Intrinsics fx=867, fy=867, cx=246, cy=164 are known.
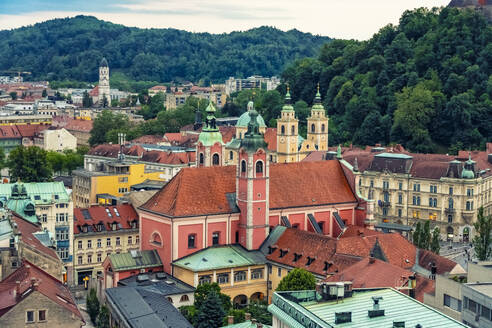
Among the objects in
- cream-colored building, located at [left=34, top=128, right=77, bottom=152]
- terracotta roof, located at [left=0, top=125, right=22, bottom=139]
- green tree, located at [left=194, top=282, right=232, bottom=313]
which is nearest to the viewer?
green tree, located at [left=194, top=282, right=232, bottom=313]

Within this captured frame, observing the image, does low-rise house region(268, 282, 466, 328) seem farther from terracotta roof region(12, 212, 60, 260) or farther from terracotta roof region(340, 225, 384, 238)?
terracotta roof region(340, 225, 384, 238)

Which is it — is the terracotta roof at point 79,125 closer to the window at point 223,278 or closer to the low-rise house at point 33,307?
the window at point 223,278

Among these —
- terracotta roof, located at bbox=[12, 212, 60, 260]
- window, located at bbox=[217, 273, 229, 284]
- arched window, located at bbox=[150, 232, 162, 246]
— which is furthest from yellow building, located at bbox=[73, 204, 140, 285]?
window, located at bbox=[217, 273, 229, 284]

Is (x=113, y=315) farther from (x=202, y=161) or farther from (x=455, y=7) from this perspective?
A: (x=455, y=7)

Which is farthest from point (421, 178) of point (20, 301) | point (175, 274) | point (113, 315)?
point (20, 301)

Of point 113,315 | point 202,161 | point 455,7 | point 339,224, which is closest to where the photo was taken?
point 113,315

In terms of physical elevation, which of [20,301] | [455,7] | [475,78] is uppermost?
[455,7]

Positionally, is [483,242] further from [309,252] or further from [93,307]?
[93,307]
